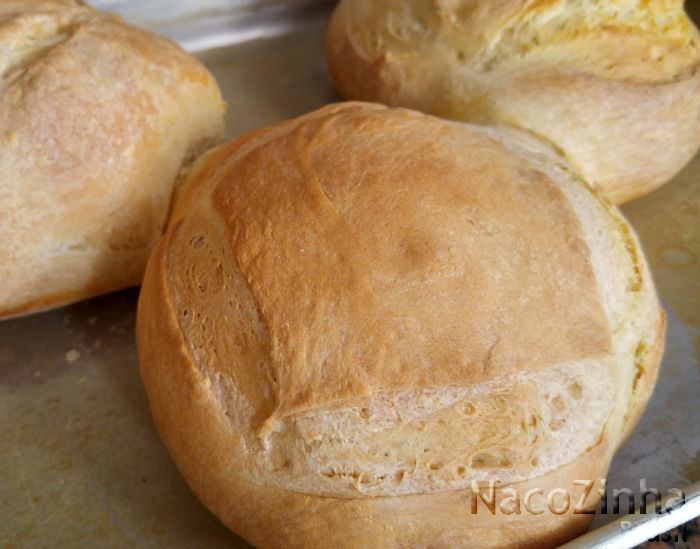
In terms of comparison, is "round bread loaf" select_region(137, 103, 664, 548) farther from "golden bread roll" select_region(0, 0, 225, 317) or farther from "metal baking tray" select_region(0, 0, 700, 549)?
"golden bread roll" select_region(0, 0, 225, 317)

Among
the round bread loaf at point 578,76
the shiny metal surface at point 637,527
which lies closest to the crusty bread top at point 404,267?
the shiny metal surface at point 637,527

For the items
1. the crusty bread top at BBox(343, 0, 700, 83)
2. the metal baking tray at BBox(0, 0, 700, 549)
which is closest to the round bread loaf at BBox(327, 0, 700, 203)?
the crusty bread top at BBox(343, 0, 700, 83)

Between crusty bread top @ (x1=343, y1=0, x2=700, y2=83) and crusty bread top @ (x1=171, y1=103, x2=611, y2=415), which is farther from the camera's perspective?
crusty bread top @ (x1=343, y1=0, x2=700, y2=83)

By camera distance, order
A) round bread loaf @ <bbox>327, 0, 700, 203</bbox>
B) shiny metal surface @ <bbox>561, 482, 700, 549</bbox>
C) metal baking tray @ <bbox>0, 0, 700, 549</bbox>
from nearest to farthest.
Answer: shiny metal surface @ <bbox>561, 482, 700, 549</bbox> → metal baking tray @ <bbox>0, 0, 700, 549</bbox> → round bread loaf @ <bbox>327, 0, 700, 203</bbox>

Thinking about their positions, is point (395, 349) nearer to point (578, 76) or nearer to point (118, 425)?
point (118, 425)

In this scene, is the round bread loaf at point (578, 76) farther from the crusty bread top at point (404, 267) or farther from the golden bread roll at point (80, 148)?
the golden bread roll at point (80, 148)

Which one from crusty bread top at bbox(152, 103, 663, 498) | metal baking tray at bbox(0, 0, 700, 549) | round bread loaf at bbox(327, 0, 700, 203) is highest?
round bread loaf at bbox(327, 0, 700, 203)
